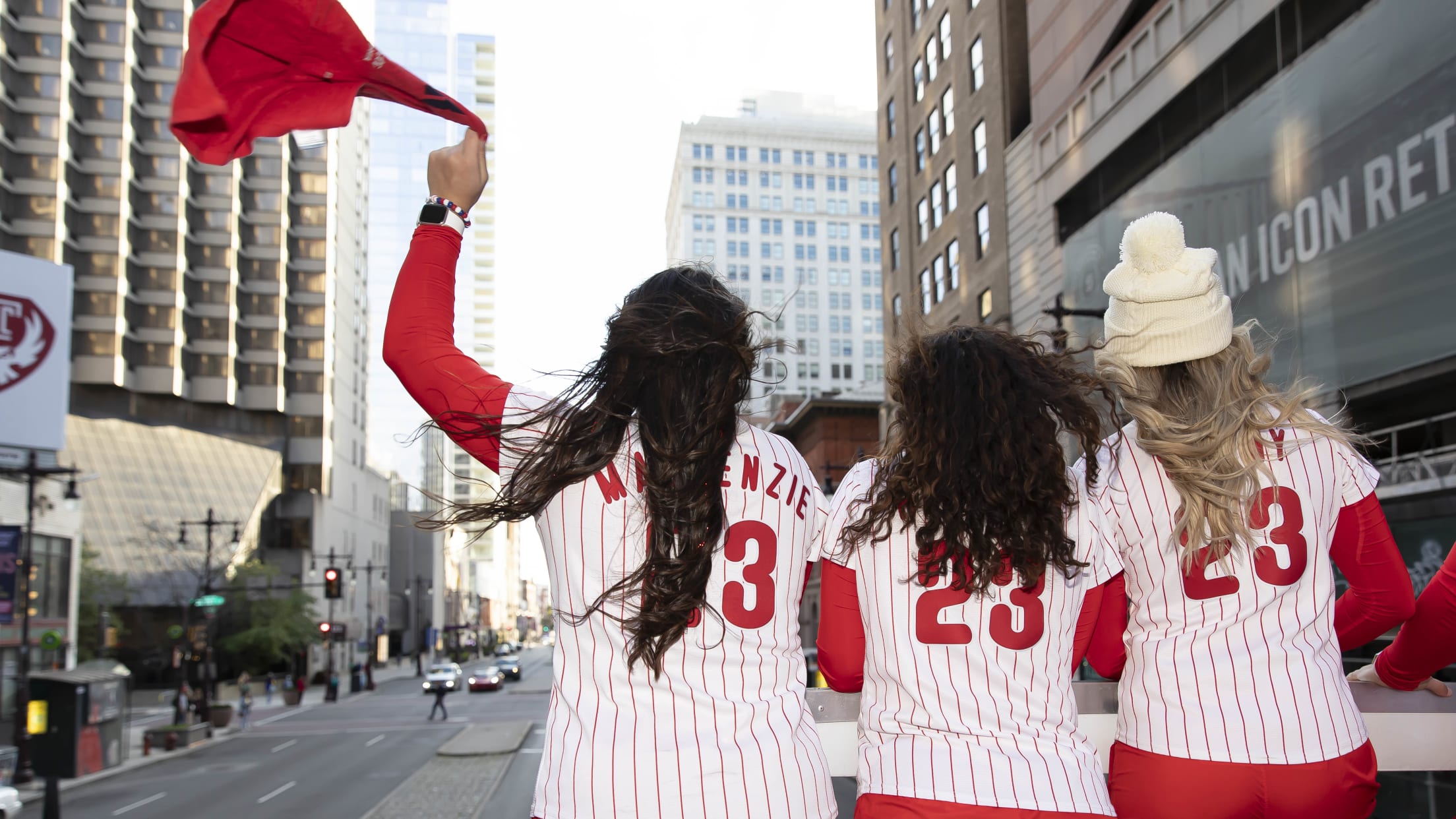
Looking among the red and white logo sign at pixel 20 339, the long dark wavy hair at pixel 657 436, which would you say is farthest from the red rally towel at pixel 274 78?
the red and white logo sign at pixel 20 339

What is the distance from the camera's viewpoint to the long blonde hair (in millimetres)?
2402

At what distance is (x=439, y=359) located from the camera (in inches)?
85.7

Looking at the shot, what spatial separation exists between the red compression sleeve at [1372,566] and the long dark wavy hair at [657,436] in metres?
1.60

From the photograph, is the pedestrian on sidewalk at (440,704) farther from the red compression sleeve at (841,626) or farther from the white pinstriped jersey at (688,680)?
the white pinstriped jersey at (688,680)

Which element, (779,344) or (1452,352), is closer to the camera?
(779,344)

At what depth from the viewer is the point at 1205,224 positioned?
20.1 meters

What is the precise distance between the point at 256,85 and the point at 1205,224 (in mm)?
20706

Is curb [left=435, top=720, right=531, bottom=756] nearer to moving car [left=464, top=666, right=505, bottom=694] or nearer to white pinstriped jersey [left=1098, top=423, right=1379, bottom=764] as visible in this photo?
moving car [left=464, top=666, right=505, bottom=694]

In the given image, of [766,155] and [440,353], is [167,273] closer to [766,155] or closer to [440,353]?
[766,155]

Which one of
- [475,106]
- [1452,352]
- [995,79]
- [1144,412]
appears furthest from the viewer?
[475,106]

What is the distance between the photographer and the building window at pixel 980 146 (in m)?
34.4

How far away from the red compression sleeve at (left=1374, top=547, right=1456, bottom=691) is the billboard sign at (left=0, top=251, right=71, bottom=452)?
3179cm

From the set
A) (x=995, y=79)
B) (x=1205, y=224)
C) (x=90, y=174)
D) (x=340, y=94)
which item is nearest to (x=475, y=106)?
(x=90, y=174)

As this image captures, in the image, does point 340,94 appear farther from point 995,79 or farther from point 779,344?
point 995,79
